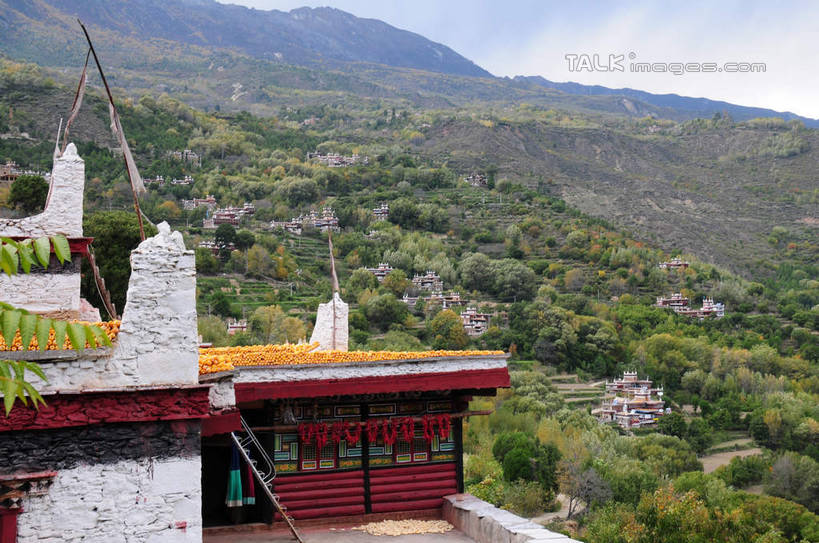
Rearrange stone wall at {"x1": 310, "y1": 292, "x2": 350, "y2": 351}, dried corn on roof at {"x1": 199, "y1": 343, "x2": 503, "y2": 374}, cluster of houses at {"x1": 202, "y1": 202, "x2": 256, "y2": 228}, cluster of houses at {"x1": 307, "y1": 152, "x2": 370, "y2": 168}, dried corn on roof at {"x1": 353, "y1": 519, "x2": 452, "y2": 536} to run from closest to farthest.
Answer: dried corn on roof at {"x1": 199, "y1": 343, "x2": 503, "y2": 374} < dried corn on roof at {"x1": 353, "y1": 519, "x2": 452, "y2": 536} < stone wall at {"x1": 310, "y1": 292, "x2": 350, "y2": 351} < cluster of houses at {"x1": 202, "y1": 202, "x2": 256, "y2": 228} < cluster of houses at {"x1": 307, "y1": 152, "x2": 370, "y2": 168}

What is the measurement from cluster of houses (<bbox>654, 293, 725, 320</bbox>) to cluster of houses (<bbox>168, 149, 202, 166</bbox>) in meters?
42.1

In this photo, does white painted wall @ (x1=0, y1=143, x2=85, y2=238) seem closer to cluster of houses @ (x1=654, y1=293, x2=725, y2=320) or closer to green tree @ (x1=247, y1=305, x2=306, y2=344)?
green tree @ (x1=247, y1=305, x2=306, y2=344)

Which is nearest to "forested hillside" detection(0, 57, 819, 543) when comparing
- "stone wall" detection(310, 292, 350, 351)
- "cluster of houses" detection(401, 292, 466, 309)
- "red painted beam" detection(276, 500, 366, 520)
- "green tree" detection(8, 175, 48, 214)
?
"cluster of houses" detection(401, 292, 466, 309)

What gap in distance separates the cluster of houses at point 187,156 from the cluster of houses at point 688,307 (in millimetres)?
42052

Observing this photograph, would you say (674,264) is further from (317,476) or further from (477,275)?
(317,476)

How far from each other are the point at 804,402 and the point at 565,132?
90.4m

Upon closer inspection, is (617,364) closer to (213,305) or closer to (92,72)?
(213,305)

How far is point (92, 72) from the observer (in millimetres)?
121312

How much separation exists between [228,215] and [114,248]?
38556 mm

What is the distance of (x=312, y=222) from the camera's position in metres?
65.7

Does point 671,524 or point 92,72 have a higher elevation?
point 92,72

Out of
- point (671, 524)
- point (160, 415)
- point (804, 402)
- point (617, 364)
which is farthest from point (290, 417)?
point (617, 364)

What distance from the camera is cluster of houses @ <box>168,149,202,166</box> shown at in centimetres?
7244

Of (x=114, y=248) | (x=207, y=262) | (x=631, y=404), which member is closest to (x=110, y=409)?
(x=114, y=248)
